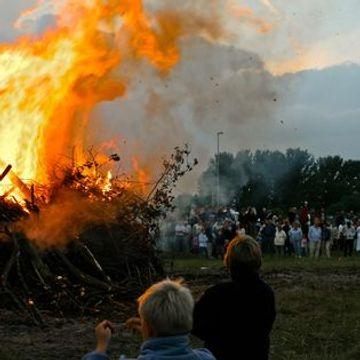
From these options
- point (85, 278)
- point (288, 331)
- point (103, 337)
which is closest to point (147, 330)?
point (103, 337)

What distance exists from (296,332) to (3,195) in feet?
18.3

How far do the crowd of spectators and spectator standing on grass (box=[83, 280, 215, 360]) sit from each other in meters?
20.1

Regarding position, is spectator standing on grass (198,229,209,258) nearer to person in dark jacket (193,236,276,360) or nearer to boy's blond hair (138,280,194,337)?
person in dark jacket (193,236,276,360)

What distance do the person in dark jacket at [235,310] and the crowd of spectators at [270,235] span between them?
1886 centimetres

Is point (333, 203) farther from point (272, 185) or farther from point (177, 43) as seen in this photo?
point (177, 43)

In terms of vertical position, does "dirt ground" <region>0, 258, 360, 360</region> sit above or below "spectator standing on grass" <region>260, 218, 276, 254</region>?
below

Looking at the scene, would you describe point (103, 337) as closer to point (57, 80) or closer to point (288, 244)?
point (57, 80)

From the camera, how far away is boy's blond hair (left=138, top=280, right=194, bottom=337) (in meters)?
3.02

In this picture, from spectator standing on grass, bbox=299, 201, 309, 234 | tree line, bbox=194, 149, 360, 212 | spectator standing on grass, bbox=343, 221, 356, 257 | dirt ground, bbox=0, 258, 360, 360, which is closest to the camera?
dirt ground, bbox=0, 258, 360, 360

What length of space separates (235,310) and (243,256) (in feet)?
1.17

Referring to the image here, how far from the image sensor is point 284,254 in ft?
81.8

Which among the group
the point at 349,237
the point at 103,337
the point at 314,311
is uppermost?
the point at 349,237

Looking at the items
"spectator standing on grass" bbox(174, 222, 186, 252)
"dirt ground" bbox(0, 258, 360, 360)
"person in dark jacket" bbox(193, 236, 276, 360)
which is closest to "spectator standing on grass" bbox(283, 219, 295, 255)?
"spectator standing on grass" bbox(174, 222, 186, 252)

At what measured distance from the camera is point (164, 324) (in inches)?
119
